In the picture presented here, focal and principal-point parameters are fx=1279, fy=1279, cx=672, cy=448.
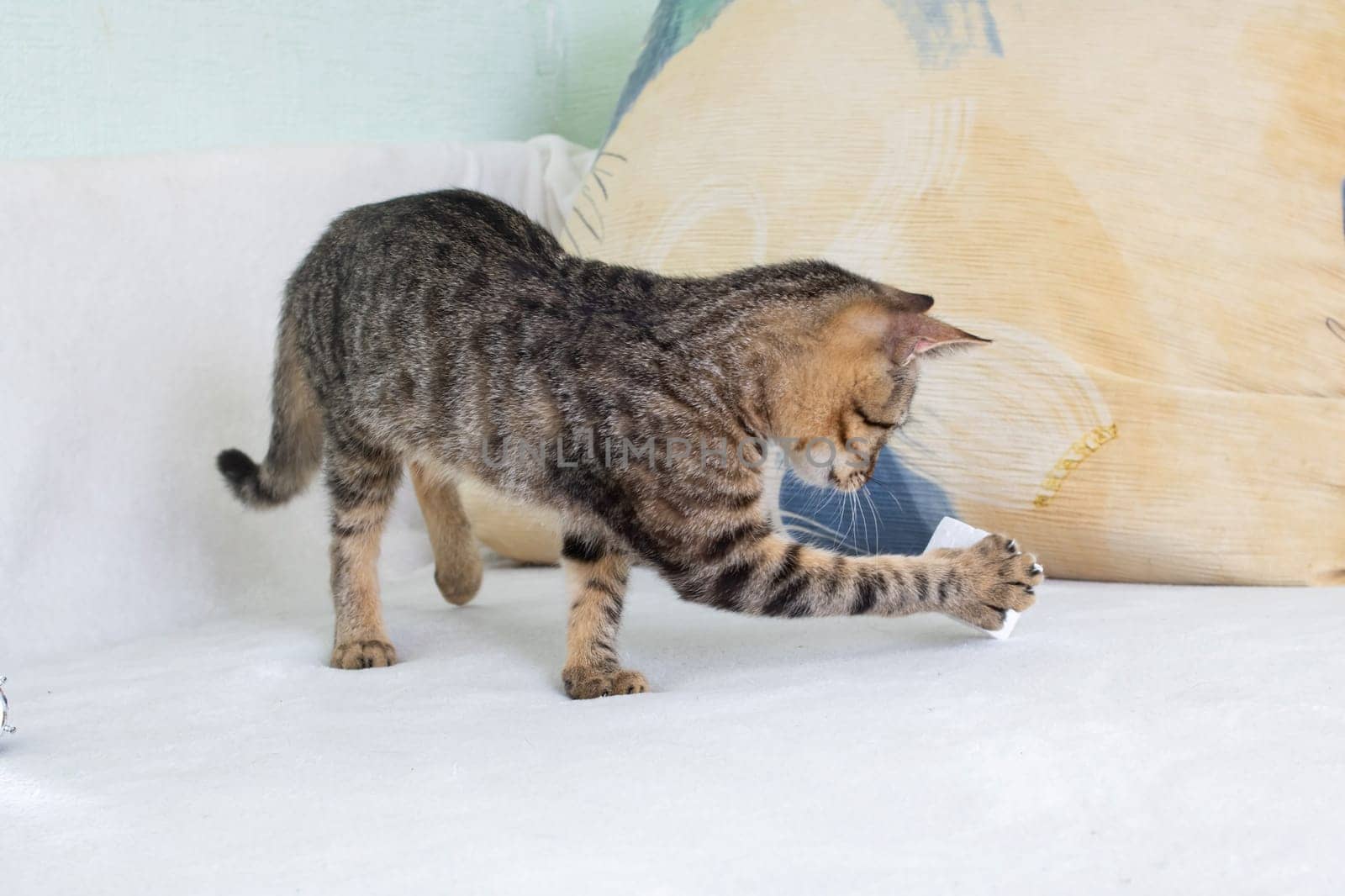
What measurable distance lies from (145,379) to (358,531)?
18.2 inches

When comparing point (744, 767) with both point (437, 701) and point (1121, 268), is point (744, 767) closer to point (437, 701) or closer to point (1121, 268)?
point (437, 701)

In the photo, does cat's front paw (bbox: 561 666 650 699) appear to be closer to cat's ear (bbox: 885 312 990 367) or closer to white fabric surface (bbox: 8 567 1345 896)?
white fabric surface (bbox: 8 567 1345 896)

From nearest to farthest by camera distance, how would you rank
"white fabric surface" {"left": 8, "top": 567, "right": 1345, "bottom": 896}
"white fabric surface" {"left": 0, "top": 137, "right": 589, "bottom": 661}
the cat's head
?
"white fabric surface" {"left": 8, "top": 567, "right": 1345, "bottom": 896} → the cat's head → "white fabric surface" {"left": 0, "top": 137, "right": 589, "bottom": 661}

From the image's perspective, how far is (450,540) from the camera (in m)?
1.65

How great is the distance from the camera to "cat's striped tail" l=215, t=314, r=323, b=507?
164 cm

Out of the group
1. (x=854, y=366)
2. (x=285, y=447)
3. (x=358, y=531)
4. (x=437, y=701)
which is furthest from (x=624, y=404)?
(x=285, y=447)

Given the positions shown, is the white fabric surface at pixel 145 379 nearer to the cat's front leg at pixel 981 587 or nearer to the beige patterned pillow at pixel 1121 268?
the beige patterned pillow at pixel 1121 268

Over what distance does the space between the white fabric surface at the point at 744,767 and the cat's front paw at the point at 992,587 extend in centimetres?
4

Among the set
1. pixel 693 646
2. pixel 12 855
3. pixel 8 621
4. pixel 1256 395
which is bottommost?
pixel 8 621

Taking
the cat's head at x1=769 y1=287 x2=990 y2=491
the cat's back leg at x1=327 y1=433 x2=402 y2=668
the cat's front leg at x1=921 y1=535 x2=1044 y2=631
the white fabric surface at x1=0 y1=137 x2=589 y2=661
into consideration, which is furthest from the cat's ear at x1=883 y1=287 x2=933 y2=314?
the white fabric surface at x1=0 y1=137 x2=589 y2=661

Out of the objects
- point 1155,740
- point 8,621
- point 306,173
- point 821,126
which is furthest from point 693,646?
point 306,173

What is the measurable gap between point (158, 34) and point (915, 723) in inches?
62.0

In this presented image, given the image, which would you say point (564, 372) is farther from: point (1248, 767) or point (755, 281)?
point (1248, 767)

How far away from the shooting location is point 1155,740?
956 millimetres
